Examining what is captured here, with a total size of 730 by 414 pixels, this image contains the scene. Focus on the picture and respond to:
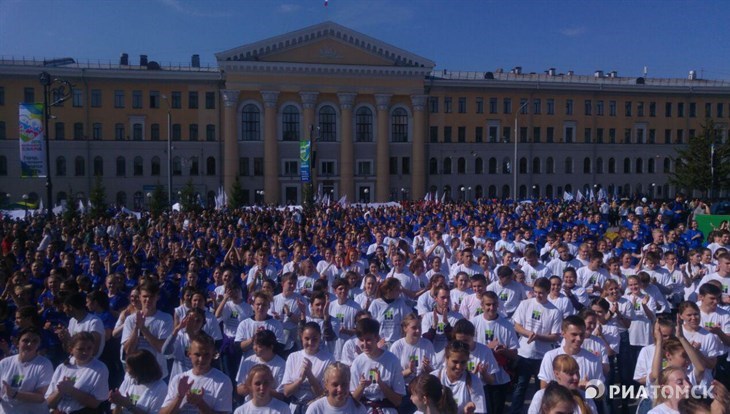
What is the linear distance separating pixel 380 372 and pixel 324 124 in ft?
167

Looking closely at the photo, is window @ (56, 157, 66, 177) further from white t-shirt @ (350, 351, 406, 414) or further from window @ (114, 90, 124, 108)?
white t-shirt @ (350, 351, 406, 414)

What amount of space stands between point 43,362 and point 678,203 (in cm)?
2818

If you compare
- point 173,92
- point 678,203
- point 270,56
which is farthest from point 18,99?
point 678,203

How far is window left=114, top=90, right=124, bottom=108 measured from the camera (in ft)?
173

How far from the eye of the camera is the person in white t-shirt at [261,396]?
4.69m

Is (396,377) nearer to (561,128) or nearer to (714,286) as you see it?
(714,286)

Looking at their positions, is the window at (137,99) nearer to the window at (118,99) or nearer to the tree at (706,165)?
the window at (118,99)

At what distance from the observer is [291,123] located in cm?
5475

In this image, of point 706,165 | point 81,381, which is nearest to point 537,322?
point 81,381

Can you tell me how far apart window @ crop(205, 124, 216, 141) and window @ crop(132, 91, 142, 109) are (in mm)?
6430

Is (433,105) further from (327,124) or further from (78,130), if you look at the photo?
(78,130)

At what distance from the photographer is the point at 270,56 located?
52.8 metres

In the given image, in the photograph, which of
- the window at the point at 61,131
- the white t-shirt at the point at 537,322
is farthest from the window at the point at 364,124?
the white t-shirt at the point at 537,322

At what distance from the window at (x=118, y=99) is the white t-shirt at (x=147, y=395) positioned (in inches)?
2100
